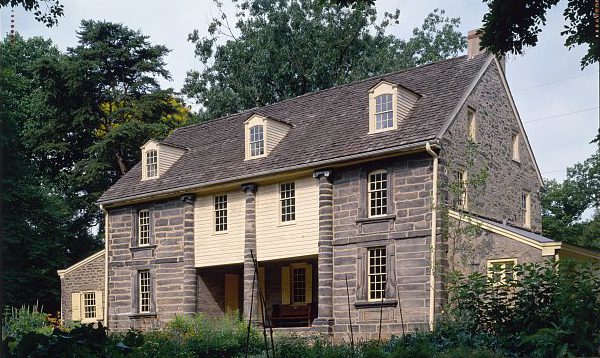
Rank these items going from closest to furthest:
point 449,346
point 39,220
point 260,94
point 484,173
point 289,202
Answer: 1. point 449,346
2. point 484,173
3. point 289,202
4. point 39,220
5. point 260,94

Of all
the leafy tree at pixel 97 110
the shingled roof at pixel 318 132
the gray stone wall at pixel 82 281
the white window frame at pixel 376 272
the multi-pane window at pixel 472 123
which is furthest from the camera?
the leafy tree at pixel 97 110

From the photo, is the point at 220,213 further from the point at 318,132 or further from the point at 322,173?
the point at 322,173

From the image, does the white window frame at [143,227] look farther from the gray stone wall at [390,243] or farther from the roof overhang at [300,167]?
the gray stone wall at [390,243]

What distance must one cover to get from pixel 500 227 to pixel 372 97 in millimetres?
5255

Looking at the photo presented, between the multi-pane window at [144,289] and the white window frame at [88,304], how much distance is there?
3.38 metres

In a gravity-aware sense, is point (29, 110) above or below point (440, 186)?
above

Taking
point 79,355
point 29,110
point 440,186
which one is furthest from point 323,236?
point 29,110

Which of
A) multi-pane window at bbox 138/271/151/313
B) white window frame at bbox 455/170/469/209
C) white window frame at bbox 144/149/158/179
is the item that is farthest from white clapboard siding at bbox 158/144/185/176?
white window frame at bbox 455/170/469/209

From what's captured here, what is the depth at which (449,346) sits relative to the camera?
13.4m

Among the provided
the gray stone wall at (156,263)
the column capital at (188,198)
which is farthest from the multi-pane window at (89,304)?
the column capital at (188,198)

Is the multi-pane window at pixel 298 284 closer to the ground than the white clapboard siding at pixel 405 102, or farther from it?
closer to the ground

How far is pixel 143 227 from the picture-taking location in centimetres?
2852

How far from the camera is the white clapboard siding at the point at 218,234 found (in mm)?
25547

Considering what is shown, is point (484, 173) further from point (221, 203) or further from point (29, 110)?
point (29, 110)
